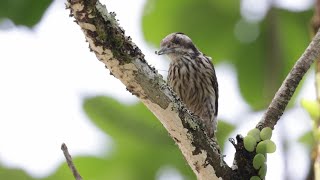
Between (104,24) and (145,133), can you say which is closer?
(104,24)

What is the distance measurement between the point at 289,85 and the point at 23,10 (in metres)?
0.93

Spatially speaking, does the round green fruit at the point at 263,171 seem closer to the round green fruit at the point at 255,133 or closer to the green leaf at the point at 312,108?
the round green fruit at the point at 255,133

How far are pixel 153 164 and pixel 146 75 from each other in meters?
0.28

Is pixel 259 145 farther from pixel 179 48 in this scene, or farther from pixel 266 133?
pixel 179 48

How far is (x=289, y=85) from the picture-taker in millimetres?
2121

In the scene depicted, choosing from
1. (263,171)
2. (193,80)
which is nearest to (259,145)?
(263,171)

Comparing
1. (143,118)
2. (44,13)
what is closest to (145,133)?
(143,118)

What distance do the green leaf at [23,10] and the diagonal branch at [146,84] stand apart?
3.2 inches

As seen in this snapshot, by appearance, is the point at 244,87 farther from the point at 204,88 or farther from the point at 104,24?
the point at 204,88

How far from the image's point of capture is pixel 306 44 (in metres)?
2.11

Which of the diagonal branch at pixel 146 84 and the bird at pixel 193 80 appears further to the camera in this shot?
the bird at pixel 193 80

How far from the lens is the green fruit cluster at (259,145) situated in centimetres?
204

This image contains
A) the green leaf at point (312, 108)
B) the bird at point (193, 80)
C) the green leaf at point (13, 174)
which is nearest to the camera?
the green leaf at point (312, 108)

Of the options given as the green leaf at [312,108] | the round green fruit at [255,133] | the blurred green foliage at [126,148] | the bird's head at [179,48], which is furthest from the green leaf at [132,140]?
the bird's head at [179,48]
